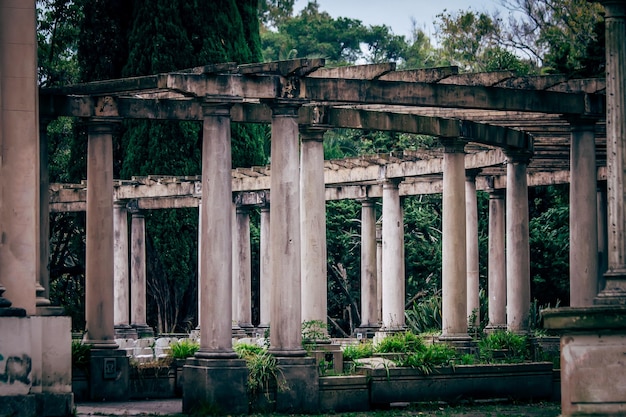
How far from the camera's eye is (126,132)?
5412cm

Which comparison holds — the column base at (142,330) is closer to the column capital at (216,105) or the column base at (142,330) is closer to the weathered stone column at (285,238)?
the weathered stone column at (285,238)

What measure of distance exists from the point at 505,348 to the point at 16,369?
1725cm

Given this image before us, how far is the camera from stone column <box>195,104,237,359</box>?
28891 mm

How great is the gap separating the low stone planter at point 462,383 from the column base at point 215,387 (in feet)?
10.5

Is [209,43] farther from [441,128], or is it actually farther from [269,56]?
[269,56]

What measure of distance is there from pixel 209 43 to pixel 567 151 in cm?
1712

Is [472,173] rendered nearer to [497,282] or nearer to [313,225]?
[497,282]

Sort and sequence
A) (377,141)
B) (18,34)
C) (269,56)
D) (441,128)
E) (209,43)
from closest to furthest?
(18,34), (441,128), (209,43), (377,141), (269,56)

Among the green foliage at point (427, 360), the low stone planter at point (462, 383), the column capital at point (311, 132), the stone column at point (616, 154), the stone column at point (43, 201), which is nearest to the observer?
the stone column at point (616, 154)

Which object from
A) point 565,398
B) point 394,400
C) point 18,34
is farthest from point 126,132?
point 565,398

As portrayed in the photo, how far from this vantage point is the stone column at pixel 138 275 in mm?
48281

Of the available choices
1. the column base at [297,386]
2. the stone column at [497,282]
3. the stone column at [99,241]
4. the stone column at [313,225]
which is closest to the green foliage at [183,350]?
the stone column at [99,241]

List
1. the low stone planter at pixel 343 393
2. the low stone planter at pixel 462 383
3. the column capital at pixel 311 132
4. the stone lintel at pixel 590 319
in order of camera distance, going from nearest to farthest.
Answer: the stone lintel at pixel 590 319, the low stone planter at pixel 343 393, the low stone planter at pixel 462 383, the column capital at pixel 311 132

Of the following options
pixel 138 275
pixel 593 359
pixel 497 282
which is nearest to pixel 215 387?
pixel 593 359
